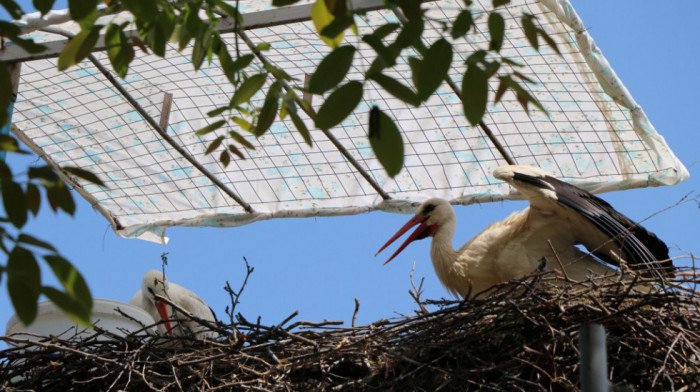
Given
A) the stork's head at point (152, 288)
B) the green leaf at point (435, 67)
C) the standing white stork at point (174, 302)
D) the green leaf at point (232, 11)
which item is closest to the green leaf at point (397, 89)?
the green leaf at point (435, 67)

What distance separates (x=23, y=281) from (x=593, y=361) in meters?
1.03

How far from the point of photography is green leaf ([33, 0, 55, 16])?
1825mm

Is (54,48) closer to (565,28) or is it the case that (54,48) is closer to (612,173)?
(565,28)

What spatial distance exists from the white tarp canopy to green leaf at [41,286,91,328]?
8.56 ft

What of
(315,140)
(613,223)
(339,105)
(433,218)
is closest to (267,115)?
(339,105)

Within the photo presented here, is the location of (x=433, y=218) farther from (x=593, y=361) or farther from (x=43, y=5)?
(x=43, y=5)

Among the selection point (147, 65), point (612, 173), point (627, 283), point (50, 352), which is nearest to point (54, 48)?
point (147, 65)

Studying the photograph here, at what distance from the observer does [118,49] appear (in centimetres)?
221

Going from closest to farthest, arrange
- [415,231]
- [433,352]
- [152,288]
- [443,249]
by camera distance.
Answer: [433,352] < [443,249] < [415,231] < [152,288]

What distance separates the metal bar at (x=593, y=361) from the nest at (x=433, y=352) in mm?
1049

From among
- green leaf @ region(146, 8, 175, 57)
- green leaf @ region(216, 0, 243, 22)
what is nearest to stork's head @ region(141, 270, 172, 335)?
green leaf @ region(216, 0, 243, 22)

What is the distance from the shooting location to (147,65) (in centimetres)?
434

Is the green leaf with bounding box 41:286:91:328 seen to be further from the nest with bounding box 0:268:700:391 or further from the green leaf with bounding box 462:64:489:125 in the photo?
the nest with bounding box 0:268:700:391

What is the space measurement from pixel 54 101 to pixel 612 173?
2545 millimetres
